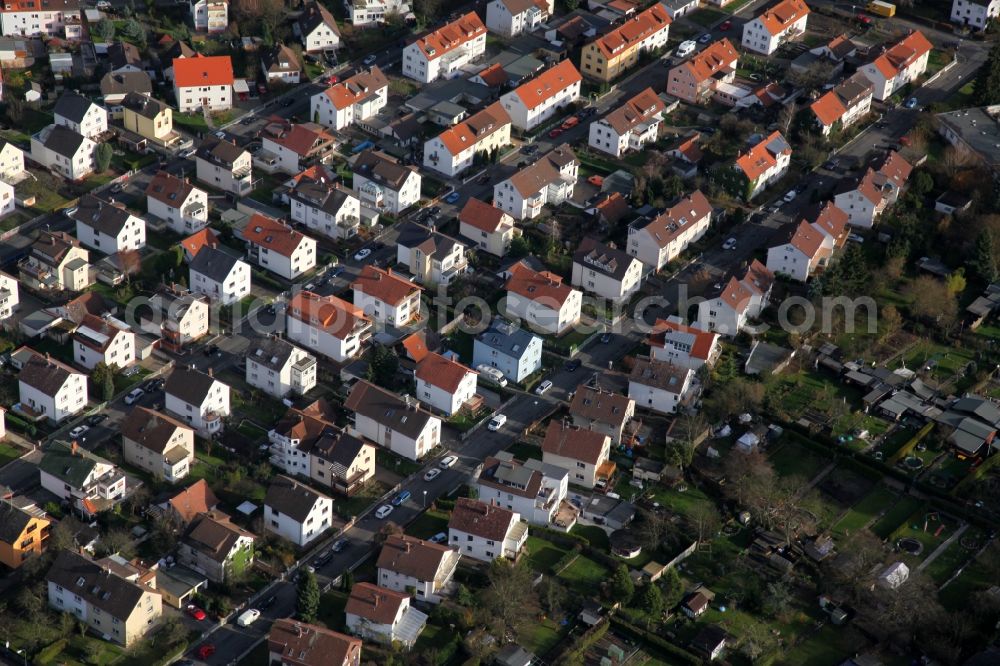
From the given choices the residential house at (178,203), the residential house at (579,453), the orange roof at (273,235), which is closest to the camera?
the residential house at (579,453)

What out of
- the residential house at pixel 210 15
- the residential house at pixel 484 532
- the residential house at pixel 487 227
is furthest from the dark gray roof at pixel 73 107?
the residential house at pixel 484 532

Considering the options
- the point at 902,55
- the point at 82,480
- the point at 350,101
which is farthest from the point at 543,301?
the point at 902,55

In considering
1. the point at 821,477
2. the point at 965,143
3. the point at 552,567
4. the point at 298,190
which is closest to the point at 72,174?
the point at 298,190

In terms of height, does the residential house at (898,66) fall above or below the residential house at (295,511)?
below

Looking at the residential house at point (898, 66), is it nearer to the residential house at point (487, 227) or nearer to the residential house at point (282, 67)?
the residential house at point (487, 227)

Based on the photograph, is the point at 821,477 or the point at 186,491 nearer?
the point at 186,491

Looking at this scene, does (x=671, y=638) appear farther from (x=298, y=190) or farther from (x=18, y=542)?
(x=298, y=190)

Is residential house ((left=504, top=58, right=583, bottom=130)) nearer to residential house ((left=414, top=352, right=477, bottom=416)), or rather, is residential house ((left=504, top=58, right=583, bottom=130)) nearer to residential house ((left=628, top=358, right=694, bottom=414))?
residential house ((left=628, top=358, right=694, bottom=414))
